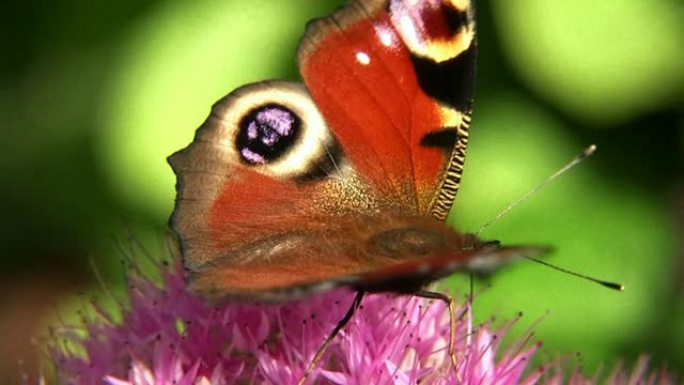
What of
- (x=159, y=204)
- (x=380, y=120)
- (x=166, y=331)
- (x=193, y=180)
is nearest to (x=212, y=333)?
(x=166, y=331)

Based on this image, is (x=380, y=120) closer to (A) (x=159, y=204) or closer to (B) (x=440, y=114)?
(B) (x=440, y=114)

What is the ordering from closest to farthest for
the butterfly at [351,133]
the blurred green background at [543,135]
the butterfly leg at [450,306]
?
the butterfly leg at [450,306] → the butterfly at [351,133] → the blurred green background at [543,135]

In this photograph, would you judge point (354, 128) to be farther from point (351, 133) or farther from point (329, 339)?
point (329, 339)

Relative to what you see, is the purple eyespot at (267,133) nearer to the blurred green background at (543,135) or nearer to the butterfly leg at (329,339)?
the butterfly leg at (329,339)

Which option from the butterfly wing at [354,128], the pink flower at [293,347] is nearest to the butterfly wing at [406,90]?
the butterfly wing at [354,128]

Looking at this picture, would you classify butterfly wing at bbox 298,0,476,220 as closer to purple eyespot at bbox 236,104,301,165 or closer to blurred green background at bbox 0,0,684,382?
purple eyespot at bbox 236,104,301,165

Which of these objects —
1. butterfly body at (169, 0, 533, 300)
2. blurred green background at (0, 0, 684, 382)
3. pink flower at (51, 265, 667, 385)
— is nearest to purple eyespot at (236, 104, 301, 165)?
butterfly body at (169, 0, 533, 300)
